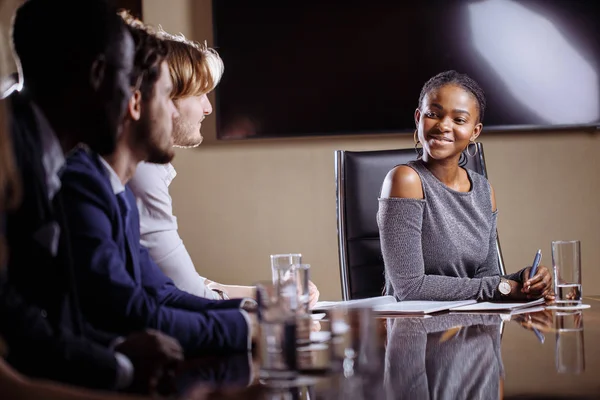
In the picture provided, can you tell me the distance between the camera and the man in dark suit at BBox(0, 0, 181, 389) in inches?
37.7

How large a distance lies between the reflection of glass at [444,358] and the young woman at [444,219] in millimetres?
366

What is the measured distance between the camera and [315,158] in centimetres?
388

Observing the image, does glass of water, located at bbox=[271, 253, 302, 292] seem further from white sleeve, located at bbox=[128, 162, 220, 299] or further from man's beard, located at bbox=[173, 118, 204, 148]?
man's beard, located at bbox=[173, 118, 204, 148]

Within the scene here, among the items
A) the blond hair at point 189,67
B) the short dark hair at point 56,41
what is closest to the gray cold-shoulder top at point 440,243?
the blond hair at point 189,67

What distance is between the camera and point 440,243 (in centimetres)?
229

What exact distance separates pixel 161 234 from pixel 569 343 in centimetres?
95


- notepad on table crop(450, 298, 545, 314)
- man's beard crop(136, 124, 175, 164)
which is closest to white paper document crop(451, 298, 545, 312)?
notepad on table crop(450, 298, 545, 314)

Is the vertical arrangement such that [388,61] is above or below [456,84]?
above

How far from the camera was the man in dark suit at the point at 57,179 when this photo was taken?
3.14 feet

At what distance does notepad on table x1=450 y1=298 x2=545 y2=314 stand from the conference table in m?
0.25

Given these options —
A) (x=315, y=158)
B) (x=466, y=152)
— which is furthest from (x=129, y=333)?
(x=315, y=158)

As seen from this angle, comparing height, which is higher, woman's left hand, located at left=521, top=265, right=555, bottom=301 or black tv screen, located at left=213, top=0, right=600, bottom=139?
black tv screen, located at left=213, top=0, right=600, bottom=139

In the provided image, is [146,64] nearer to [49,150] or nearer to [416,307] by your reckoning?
[49,150]

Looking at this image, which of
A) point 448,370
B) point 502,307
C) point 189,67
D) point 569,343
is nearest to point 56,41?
Answer: point 448,370
